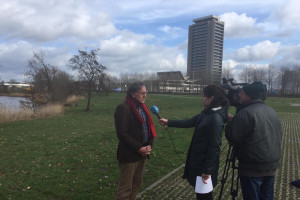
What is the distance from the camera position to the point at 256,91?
284cm

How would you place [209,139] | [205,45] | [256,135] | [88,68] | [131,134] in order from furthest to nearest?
[205,45], [88,68], [131,134], [209,139], [256,135]

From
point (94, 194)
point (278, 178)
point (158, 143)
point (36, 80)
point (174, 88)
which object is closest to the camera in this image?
point (94, 194)

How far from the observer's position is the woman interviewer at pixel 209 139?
274 cm

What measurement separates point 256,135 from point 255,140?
0.20 ft

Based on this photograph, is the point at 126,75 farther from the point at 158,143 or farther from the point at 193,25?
the point at 158,143

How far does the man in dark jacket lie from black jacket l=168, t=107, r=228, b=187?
70 cm

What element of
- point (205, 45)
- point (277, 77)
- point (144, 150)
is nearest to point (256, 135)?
point (144, 150)

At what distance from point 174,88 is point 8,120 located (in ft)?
323

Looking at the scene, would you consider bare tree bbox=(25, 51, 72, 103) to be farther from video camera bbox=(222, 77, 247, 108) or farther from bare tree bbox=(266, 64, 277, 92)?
bare tree bbox=(266, 64, 277, 92)

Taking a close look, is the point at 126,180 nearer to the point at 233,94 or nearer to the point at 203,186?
the point at 203,186

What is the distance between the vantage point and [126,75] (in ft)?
407

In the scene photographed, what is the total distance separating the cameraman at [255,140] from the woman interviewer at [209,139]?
0.17m

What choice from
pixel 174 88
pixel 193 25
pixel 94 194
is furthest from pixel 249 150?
pixel 193 25

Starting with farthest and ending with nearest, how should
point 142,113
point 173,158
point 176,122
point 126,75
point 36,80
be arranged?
point 126,75, point 36,80, point 173,158, point 176,122, point 142,113
